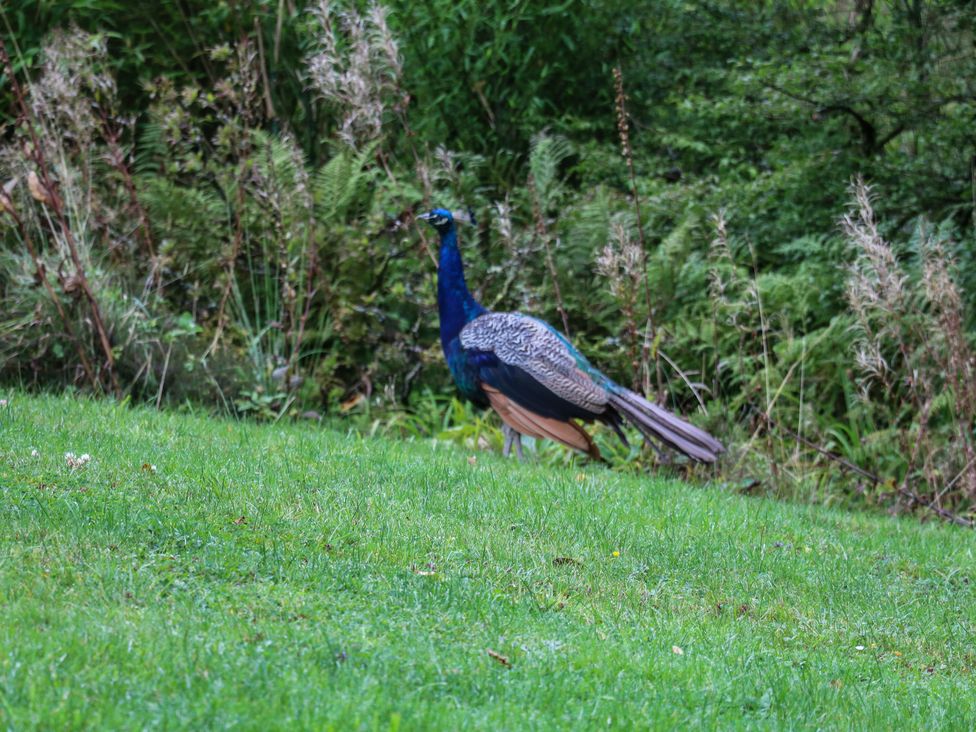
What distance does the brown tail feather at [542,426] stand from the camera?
7918 mm

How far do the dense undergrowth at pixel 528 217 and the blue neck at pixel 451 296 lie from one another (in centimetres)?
90

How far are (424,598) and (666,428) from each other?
354cm

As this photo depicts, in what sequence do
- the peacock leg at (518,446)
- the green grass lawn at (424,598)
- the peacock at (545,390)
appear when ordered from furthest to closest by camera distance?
the peacock leg at (518,446)
the peacock at (545,390)
the green grass lawn at (424,598)

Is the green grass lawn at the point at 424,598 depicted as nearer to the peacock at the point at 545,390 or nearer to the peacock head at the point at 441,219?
the peacock at the point at 545,390

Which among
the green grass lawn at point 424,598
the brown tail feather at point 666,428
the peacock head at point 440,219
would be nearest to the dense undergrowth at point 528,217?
the brown tail feather at point 666,428

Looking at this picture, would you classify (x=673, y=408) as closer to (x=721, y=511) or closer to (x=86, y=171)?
(x=721, y=511)

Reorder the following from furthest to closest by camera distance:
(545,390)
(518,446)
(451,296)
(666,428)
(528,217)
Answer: (528,217)
(451,296)
(518,446)
(545,390)
(666,428)

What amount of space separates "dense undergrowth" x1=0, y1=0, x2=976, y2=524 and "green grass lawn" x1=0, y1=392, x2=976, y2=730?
181cm

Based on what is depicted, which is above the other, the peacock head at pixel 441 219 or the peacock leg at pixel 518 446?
the peacock head at pixel 441 219

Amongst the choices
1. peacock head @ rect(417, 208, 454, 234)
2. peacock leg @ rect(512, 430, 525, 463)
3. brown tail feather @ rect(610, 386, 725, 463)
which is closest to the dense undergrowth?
peacock leg @ rect(512, 430, 525, 463)

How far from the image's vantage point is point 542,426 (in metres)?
7.91

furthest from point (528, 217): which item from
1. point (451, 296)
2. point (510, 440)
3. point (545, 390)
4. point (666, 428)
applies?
point (666, 428)

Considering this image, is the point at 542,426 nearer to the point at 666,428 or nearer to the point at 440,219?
the point at 666,428

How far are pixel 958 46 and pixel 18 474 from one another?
8605mm
